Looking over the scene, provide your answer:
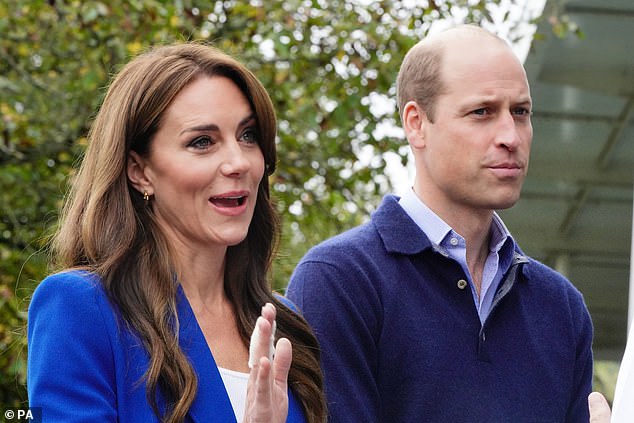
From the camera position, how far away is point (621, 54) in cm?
700

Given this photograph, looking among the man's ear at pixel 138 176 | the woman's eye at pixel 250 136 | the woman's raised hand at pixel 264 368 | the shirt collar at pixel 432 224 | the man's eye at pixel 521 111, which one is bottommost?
the woman's raised hand at pixel 264 368

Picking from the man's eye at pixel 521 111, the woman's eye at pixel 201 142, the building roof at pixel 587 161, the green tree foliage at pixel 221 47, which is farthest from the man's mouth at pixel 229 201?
the building roof at pixel 587 161

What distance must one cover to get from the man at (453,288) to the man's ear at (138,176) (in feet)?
1.64

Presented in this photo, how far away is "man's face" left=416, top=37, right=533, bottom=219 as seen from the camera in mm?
3154

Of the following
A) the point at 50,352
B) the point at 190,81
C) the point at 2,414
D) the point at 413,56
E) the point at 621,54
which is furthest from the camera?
the point at 621,54

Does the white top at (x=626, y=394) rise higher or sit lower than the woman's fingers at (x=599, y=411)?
higher

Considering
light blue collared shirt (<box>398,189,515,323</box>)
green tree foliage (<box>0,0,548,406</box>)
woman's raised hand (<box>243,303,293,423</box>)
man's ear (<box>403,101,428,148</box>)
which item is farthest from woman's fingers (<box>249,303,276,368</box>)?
green tree foliage (<box>0,0,548,406</box>)

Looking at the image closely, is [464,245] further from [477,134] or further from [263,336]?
[263,336]

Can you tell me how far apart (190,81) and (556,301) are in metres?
1.18

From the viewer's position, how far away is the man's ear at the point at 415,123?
3.30 meters

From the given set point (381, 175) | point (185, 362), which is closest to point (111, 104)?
point (185, 362)

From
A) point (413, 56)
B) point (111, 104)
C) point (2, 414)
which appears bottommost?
point (2, 414)

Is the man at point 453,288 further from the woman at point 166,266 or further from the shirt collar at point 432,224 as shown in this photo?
the woman at point 166,266

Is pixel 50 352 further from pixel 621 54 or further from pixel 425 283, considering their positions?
pixel 621 54
